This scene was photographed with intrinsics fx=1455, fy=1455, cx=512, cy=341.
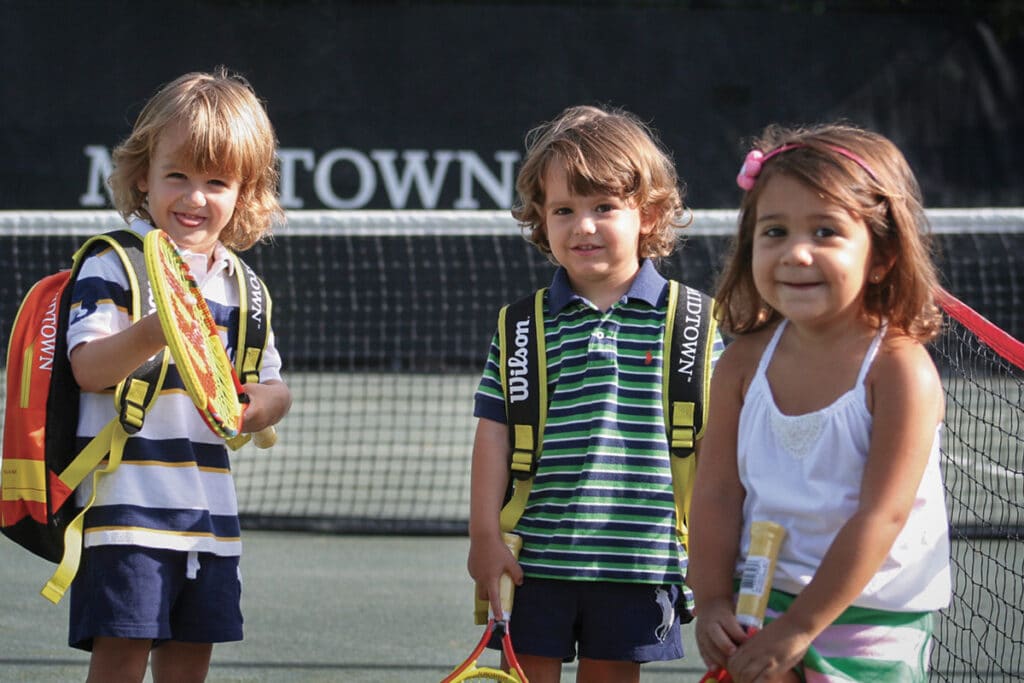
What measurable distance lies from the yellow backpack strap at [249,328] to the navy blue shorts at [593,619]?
70cm

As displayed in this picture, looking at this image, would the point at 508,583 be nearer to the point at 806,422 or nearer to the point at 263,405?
the point at 263,405

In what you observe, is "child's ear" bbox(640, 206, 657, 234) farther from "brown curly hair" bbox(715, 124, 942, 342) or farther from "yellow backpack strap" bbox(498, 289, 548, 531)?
"brown curly hair" bbox(715, 124, 942, 342)

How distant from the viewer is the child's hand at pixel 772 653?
2092mm

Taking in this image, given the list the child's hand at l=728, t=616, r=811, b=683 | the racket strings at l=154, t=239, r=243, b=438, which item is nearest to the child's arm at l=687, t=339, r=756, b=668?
the child's hand at l=728, t=616, r=811, b=683

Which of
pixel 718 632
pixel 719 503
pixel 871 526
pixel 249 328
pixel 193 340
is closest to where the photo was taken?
pixel 871 526

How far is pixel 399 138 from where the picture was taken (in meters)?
12.9

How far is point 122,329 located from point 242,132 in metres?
0.49

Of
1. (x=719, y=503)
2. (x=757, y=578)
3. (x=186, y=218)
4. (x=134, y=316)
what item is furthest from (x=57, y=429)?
(x=757, y=578)

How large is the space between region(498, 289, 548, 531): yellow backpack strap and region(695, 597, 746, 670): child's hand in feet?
2.27

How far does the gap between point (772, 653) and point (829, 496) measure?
9.7 inches

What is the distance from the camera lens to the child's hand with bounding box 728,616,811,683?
2092mm

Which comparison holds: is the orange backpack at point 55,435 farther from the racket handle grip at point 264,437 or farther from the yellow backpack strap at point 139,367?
the racket handle grip at point 264,437

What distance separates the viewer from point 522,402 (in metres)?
2.90

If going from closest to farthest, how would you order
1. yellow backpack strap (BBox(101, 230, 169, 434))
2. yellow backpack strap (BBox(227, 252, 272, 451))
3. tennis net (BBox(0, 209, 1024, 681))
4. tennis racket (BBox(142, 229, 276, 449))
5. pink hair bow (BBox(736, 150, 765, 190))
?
pink hair bow (BBox(736, 150, 765, 190)) → tennis racket (BBox(142, 229, 276, 449)) → yellow backpack strap (BBox(101, 230, 169, 434)) → yellow backpack strap (BBox(227, 252, 272, 451)) → tennis net (BBox(0, 209, 1024, 681))
